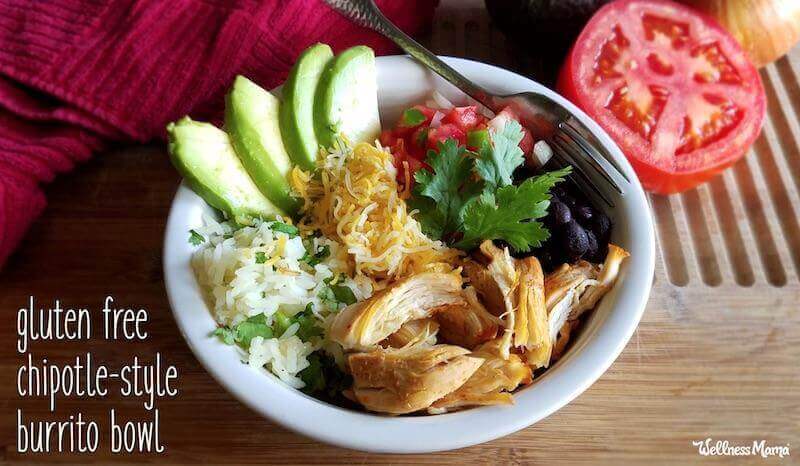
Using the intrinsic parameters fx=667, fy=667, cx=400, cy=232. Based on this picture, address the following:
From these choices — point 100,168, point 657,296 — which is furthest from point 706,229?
point 100,168

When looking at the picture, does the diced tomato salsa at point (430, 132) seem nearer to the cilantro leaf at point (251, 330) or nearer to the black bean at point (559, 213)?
the black bean at point (559, 213)

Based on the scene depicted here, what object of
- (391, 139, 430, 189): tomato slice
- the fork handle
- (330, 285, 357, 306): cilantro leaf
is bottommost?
(330, 285, 357, 306): cilantro leaf

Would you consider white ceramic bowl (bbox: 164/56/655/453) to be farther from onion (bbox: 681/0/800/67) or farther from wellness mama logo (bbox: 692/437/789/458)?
onion (bbox: 681/0/800/67)

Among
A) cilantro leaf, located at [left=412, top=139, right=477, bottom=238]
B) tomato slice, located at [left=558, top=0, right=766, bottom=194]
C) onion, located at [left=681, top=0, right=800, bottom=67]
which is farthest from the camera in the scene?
onion, located at [left=681, top=0, right=800, bottom=67]

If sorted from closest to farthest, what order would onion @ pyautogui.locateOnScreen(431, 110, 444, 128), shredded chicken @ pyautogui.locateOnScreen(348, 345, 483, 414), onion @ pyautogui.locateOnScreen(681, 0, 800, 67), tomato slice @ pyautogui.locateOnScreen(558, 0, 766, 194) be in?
shredded chicken @ pyautogui.locateOnScreen(348, 345, 483, 414), onion @ pyautogui.locateOnScreen(431, 110, 444, 128), tomato slice @ pyautogui.locateOnScreen(558, 0, 766, 194), onion @ pyautogui.locateOnScreen(681, 0, 800, 67)

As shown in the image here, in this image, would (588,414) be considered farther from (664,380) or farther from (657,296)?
(657,296)

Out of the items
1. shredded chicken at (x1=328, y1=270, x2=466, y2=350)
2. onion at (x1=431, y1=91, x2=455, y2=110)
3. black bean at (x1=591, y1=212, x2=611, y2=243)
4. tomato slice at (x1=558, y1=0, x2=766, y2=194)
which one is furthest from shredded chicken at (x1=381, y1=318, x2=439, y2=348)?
tomato slice at (x1=558, y1=0, x2=766, y2=194)
